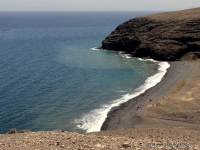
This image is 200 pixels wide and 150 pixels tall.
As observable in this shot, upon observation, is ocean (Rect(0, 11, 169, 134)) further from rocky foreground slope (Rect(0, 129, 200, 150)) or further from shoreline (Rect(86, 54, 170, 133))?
rocky foreground slope (Rect(0, 129, 200, 150))

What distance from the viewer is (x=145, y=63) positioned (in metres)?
84.9

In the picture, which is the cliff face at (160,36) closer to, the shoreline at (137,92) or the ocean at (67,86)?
the ocean at (67,86)

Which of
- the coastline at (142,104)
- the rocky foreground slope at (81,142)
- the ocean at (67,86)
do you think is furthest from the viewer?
the ocean at (67,86)

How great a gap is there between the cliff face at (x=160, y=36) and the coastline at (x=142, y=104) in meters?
14.7

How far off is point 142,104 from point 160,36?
5164 centimetres

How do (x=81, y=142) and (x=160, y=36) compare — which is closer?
(x=81, y=142)

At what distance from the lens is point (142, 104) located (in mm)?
48938

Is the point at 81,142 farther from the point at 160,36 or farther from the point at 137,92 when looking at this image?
the point at 160,36

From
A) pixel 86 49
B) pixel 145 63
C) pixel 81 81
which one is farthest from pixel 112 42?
pixel 81 81

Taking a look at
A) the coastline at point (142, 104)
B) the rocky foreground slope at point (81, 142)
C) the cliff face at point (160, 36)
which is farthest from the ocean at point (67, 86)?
the rocky foreground slope at point (81, 142)

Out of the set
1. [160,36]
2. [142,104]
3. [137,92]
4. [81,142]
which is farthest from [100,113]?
[160,36]

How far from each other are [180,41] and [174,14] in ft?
87.0

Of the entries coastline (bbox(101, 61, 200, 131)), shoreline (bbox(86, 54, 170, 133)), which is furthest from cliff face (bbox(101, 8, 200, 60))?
coastline (bbox(101, 61, 200, 131))

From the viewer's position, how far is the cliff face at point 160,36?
86.9 meters
